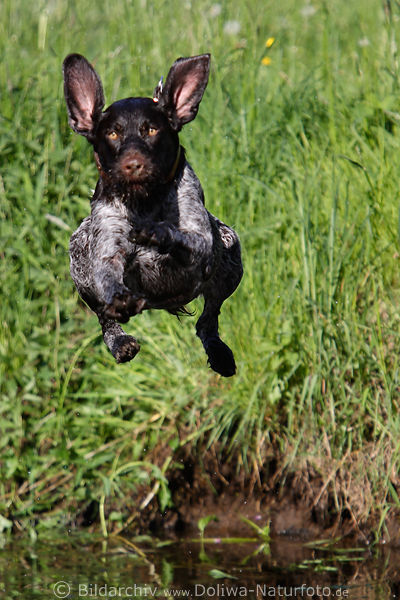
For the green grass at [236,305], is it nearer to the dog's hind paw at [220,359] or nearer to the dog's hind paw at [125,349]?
the dog's hind paw at [220,359]

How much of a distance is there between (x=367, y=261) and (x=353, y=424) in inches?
44.6

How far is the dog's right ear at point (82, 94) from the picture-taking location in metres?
2.70

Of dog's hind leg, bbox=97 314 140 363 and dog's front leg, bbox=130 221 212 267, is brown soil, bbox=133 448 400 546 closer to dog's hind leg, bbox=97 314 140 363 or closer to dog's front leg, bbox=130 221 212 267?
dog's hind leg, bbox=97 314 140 363

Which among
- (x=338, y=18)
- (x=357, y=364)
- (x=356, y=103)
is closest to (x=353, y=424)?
(x=357, y=364)

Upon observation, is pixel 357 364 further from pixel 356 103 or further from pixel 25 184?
pixel 25 184

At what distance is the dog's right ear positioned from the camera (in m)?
2.70

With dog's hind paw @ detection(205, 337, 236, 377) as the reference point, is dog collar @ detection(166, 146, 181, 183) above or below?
above

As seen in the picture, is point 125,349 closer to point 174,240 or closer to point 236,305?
point 174,240

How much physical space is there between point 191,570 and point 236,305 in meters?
1.85

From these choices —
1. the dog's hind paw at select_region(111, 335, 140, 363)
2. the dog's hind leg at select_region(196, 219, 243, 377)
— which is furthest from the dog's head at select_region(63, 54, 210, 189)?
the dog's hind leg at select_region(196, 219, 243, 377)

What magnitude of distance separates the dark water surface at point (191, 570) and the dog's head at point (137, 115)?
3.98 meters

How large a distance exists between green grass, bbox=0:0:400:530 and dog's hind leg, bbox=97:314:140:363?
285cm

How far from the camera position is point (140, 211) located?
2.91 metres

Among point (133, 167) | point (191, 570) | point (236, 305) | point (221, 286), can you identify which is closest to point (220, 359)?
point (221, 286)
